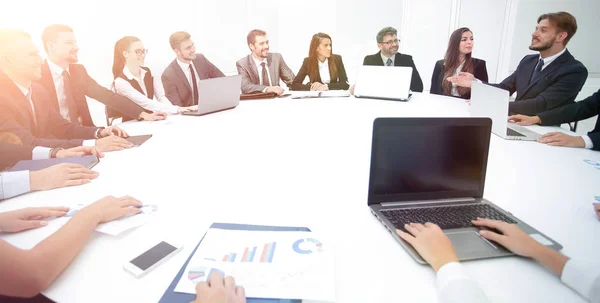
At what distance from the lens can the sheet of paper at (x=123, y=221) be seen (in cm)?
93

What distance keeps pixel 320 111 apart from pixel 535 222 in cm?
179

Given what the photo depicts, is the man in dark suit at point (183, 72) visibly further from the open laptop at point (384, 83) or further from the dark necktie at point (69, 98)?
the open laptop at point (384, 83)

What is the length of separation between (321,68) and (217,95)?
183 centimetres

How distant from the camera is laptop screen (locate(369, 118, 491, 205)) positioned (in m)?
1.01

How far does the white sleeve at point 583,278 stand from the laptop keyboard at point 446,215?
0.23m

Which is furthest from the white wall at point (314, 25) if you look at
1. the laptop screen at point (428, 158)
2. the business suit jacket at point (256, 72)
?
the laptop screen at point (428, 158)

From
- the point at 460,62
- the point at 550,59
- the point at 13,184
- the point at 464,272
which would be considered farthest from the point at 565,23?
the point at 13,184

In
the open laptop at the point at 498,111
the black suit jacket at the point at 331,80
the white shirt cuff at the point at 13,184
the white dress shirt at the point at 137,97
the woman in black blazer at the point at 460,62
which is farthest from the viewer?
the black suit jacket at the point at 331,80

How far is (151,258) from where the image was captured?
832 millimetres

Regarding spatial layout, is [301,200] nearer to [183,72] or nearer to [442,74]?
[183,72]

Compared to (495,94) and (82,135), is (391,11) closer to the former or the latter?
(495,94)

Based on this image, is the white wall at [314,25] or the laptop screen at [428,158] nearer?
the laptop screen at [428,158]

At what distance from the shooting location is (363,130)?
6.73 feet

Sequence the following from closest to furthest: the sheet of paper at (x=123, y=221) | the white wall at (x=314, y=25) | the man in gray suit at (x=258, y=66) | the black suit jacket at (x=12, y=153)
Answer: the sheet of paper at (x=123, y=221) < the black suit jacket at (x=12, y=153) < the white wall at (x=314, y=25) < the man in gray suit at (x=258, y=66)
